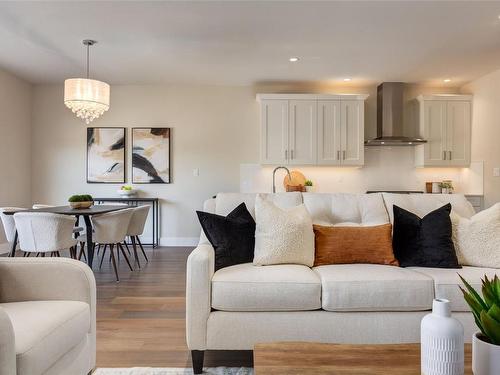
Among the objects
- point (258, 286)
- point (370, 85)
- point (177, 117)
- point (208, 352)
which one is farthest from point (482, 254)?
point (177, 117)

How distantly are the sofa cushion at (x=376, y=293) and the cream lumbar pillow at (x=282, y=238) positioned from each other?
321 millimetres

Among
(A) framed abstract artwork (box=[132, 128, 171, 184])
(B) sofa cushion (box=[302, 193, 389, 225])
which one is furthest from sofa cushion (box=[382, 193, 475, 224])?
(A) framed abstract artwork (box=[132, 128, 171, 184])

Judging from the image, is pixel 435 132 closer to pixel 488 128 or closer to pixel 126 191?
pixel 488 128

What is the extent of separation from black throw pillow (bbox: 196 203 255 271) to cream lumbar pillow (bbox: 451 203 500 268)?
52.9 inches

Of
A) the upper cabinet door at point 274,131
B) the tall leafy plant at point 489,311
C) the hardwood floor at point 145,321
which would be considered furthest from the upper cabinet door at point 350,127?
the tall leafy plant at point 489,311

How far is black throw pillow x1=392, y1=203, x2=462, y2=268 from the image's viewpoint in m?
2.26

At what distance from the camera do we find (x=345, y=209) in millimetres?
2666

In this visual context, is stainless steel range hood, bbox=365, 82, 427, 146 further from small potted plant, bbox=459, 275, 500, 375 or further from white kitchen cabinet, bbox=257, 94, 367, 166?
small potted plant, bbox=459, 275, 500, 375

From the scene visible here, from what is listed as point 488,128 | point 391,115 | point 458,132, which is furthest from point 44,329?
point 458,132

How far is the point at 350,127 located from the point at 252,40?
2.37m

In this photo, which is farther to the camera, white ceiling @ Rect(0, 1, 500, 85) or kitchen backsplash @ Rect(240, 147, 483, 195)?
kitchen backsplash @ Rect(240, 147, 483, 195)

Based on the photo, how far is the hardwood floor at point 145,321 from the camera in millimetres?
2121

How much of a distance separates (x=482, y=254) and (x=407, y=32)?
2722mm

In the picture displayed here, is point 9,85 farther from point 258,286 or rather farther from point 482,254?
point 482,254
